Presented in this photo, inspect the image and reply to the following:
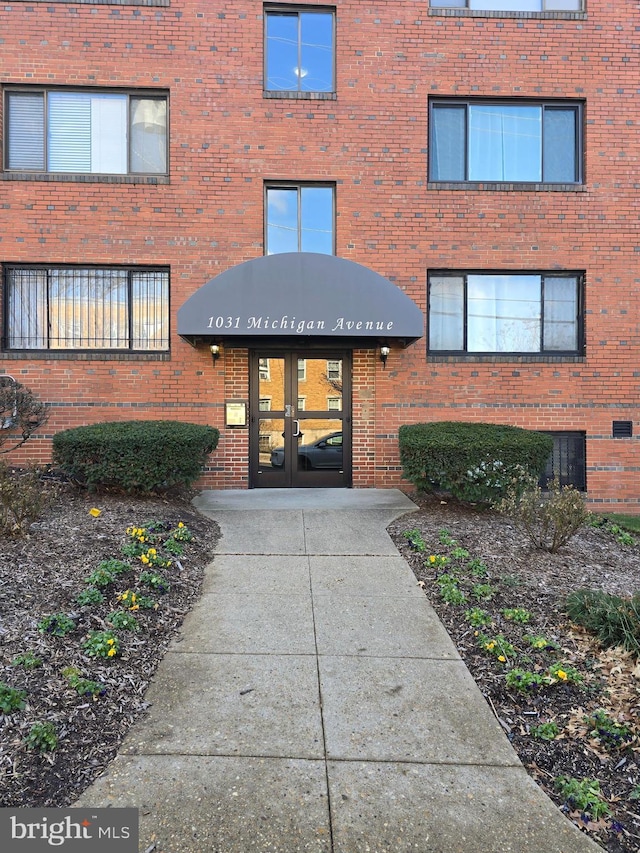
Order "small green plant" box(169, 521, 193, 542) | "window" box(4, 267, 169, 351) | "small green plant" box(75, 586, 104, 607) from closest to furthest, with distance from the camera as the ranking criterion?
"small green plant" box(75, 586, 104, 607), "small green plant" box(169, 521, 193, 542), "window" box(4, 267, 169, 351)

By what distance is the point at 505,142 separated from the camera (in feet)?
31.6

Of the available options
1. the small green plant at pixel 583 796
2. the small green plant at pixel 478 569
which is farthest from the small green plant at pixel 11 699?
the small green plant at pixel 478 569

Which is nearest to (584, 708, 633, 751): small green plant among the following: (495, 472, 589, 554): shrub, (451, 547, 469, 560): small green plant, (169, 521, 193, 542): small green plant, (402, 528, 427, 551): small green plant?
(451, 547, 469, 560): small green plant

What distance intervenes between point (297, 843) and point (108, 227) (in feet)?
30.2

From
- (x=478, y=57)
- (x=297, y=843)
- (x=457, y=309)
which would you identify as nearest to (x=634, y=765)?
(x=297, y=843)

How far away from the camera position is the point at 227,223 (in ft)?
29.9

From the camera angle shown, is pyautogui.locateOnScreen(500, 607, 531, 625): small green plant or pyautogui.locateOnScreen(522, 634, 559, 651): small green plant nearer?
pyautogui.locateOnScreen(522, 634, 559, 651): small green plant

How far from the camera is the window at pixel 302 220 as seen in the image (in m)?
9.34

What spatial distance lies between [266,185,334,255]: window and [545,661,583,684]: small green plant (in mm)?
7620

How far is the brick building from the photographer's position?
9.02 metres

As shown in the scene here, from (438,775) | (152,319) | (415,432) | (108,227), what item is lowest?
(438,775)

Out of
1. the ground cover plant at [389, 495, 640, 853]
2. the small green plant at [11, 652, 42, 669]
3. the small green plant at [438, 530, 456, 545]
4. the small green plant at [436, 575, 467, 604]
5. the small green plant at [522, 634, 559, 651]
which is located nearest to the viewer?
the ground cover plant at [389, 495, 640, 853]

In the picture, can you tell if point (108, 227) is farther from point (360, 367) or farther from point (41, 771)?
point (41, 771)

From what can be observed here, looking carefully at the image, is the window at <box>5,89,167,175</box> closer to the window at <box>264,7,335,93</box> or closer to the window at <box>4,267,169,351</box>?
the window at <box>4,267,169,351</box>
